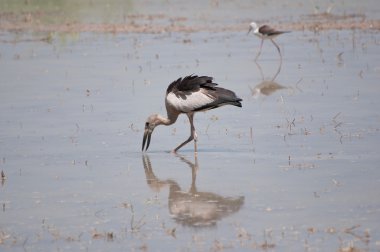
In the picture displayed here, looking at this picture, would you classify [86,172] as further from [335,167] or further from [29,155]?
[335,167]

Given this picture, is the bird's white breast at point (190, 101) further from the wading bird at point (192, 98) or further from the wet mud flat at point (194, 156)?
the wet mud flat at point (194, 156)

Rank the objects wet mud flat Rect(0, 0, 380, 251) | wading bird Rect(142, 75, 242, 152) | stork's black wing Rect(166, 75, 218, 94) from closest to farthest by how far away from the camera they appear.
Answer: wet mud flat Rect(0, 0, 380, 251) < wading bird Rect(142, 75, 242, 152) < stork's black wing Rect(166, 75, 218, 94)

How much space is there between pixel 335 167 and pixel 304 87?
579cm

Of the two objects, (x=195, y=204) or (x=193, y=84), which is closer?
(x=195, y=204)

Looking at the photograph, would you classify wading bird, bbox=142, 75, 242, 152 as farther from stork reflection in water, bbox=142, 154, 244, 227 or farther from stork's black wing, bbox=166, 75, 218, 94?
stork reflection in water, bbox=142, 154, 244, 227

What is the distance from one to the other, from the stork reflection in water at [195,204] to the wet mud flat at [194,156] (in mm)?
20

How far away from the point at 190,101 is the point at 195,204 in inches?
129

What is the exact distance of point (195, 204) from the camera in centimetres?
880

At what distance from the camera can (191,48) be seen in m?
21.4

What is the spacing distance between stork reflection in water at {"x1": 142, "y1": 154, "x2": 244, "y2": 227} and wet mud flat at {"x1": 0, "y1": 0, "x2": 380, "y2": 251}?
0.02 meters

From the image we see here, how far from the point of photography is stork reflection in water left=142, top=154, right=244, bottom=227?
324 inches

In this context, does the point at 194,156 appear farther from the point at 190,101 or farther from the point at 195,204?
the point at 195,204

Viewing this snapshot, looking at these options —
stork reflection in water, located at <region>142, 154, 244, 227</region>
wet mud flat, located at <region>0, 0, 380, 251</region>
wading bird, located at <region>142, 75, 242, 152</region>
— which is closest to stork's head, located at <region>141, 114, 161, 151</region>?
wading bird, located at <region>142, 75, 242, 152</region>

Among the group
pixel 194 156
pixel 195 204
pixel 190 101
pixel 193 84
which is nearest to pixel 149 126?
pixel 190 101
